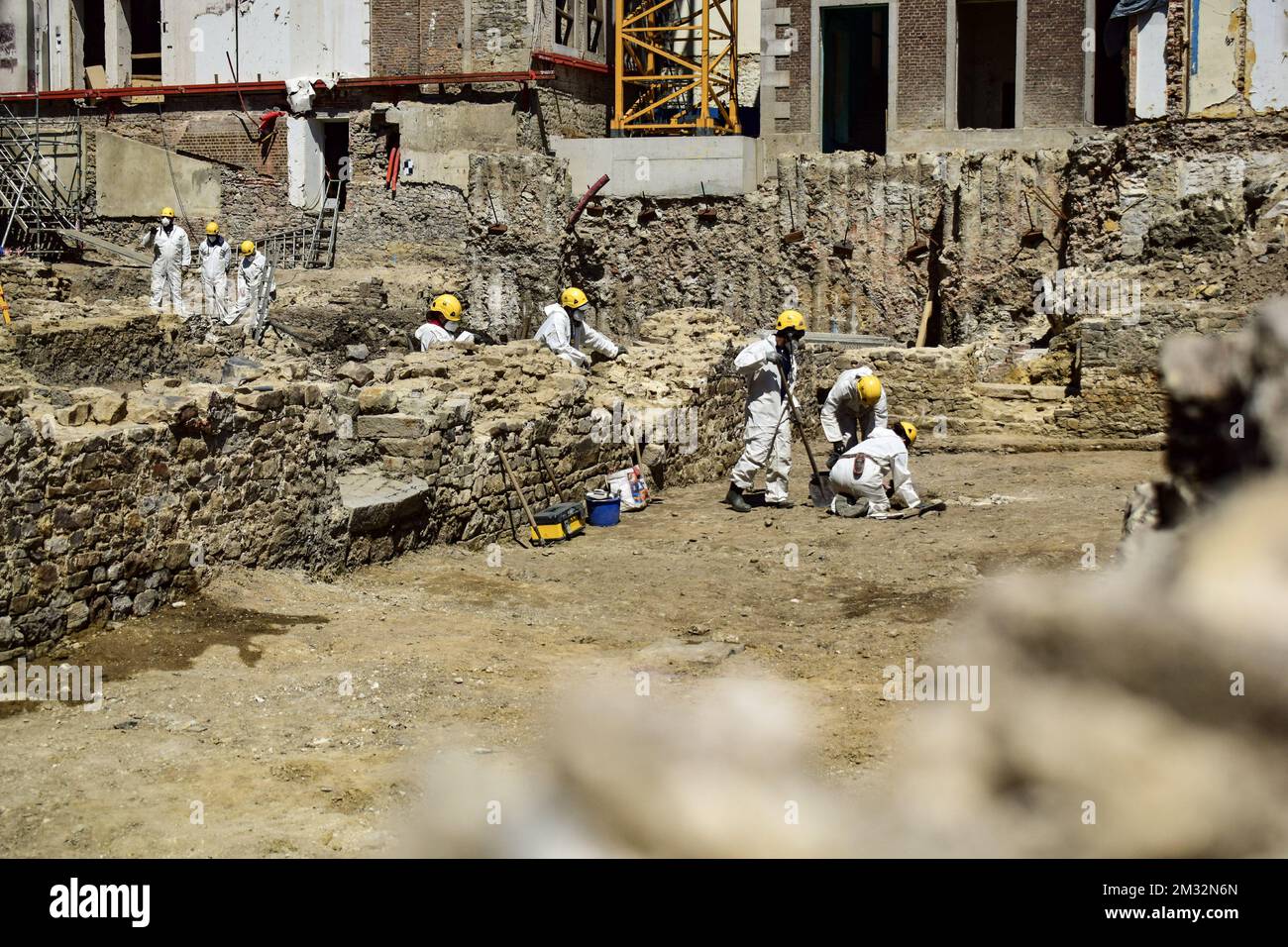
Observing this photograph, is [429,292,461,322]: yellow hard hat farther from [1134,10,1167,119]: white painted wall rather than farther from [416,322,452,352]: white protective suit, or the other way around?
[1134,10,1167,119]: white painted wall

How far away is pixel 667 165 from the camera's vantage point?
2502 centimetres

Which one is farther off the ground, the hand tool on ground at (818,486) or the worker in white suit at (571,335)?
the worker in white suit at (571,335)

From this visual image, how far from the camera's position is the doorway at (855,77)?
27438 millimetres

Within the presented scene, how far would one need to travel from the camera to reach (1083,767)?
75.9 inches

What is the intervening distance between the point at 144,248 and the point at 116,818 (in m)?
25.5

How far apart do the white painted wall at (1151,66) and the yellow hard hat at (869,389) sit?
33.9 ft

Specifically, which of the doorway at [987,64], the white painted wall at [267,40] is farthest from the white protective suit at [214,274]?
the doorway at [987,64]

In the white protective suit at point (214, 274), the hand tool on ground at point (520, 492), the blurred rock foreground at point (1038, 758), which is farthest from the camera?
the white protective suit at point (214, 274)

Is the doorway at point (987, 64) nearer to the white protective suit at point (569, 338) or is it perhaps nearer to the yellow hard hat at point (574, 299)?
the white protective suit at point (569, 338)

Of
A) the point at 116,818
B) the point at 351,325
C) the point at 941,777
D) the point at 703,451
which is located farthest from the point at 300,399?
the point at 351,325

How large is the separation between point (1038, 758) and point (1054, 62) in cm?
2532

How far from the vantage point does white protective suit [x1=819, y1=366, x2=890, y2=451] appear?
13.7 metres

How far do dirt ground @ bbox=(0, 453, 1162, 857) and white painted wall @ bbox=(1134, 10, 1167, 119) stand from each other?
996 cm

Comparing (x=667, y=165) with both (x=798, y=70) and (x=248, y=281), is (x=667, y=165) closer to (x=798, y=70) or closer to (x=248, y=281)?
(x=798, y=70)
